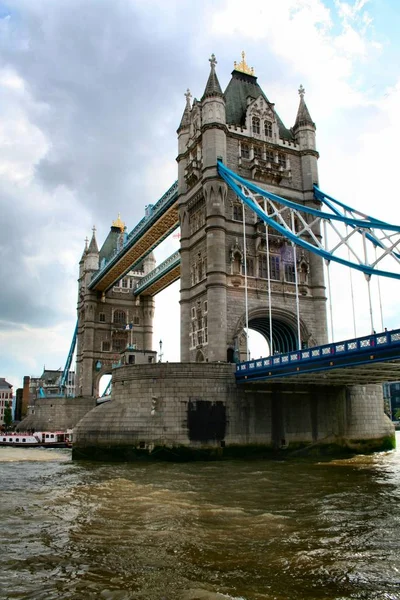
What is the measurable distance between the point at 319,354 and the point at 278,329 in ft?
50.8

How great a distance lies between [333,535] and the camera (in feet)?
39.5

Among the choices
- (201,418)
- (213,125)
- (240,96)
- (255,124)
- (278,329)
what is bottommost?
(201,418)

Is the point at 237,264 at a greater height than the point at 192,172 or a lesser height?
lesser

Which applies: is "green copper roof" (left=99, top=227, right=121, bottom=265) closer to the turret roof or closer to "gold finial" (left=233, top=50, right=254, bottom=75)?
the turret roof

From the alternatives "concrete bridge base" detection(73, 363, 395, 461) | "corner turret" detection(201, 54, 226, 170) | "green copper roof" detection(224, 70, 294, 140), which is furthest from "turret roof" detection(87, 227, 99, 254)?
"concrete bridge base" detection(73, 363, 395, 461)

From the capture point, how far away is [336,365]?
2566 cm

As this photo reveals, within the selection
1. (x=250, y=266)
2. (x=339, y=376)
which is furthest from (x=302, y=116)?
(x=339, y=376)

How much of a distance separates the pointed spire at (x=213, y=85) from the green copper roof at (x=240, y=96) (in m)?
2.34

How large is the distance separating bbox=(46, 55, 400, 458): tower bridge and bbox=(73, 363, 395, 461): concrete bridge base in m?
0.07

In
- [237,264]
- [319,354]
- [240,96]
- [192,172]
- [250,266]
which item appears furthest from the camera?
[240,96]

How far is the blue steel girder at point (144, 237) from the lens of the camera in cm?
4838

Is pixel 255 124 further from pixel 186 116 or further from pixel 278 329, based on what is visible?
pixel 278 329

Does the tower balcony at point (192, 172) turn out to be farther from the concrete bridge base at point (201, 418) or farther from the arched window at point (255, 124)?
the concrete bridge base at point (201, 418)

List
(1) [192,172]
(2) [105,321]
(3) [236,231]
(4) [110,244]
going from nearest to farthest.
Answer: (3) [236,231] → (1) [192,172] → (2) [105,321] → (4) [110,244]
